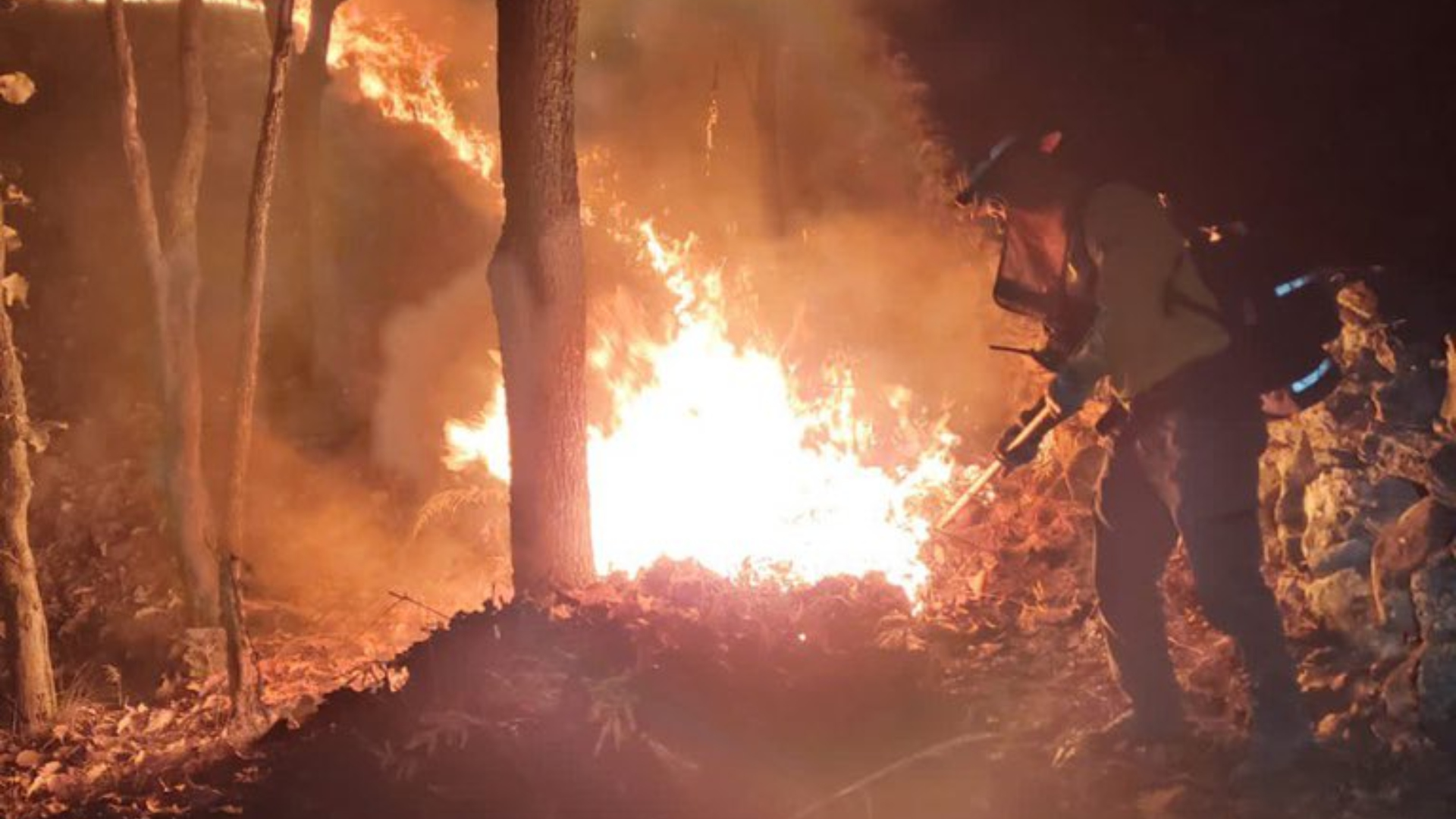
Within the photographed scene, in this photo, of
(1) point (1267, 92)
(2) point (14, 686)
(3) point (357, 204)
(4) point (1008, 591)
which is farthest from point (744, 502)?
(3) point (357, 204)

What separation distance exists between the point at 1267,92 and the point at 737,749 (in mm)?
5422

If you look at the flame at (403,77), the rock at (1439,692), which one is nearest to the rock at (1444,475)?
the rock at (1439,692)

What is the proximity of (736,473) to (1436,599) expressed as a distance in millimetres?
4432

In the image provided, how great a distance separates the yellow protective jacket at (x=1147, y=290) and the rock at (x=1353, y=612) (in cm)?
188

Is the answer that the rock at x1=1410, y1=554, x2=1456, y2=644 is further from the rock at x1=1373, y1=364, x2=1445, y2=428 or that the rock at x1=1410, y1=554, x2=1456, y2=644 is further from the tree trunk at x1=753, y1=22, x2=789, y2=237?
the tree trunk at x1=753, y1=22, x2=789, y2=237

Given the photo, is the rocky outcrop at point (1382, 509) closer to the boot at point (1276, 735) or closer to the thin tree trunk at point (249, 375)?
the boot at point (1276, 735)

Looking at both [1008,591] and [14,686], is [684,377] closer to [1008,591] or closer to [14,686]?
[1008,591]

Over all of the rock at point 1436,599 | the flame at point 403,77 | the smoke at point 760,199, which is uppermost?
the flame at point 403,77

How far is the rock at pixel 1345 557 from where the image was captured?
5598 millimetres

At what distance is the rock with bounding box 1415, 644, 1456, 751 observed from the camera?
4.62 m

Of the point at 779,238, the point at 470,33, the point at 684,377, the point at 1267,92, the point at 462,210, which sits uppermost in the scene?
the point at 470,33

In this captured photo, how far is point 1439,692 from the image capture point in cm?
471

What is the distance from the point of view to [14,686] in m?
8.27

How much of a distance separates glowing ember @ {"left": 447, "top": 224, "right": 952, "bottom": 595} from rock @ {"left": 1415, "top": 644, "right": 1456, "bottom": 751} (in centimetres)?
300
